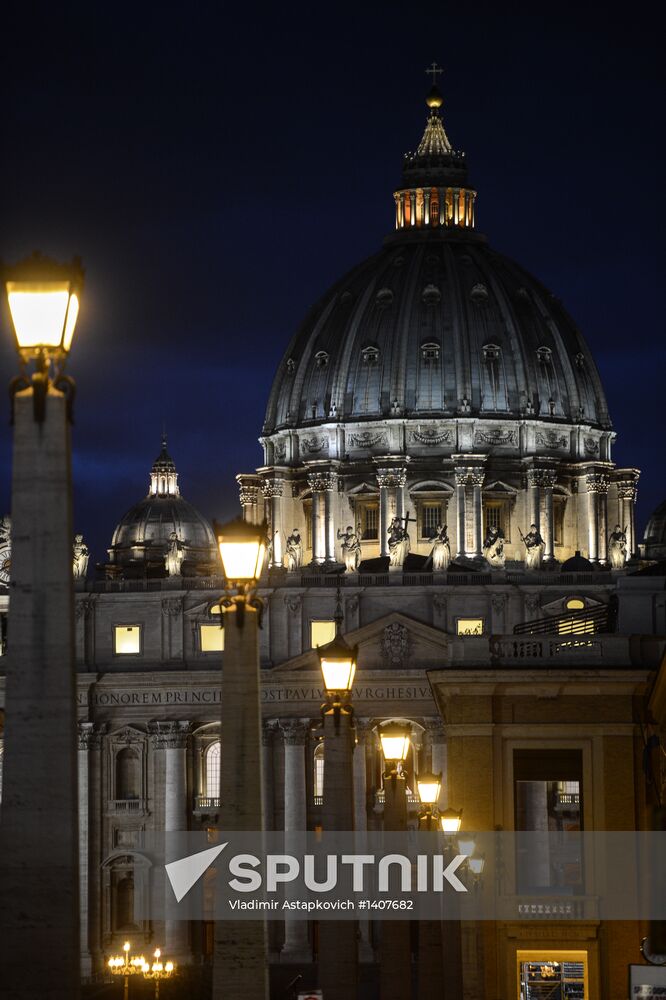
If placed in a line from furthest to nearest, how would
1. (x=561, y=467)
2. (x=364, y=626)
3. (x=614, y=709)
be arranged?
1. (x=561, y=467)
2. (x=364, y=626)
3. (x=614, y=709)

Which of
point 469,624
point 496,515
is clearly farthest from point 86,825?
point 496,515

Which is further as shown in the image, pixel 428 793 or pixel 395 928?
pixel 428 793

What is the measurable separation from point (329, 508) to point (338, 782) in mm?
121403

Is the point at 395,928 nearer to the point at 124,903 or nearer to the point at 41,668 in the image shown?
the point at 41,668

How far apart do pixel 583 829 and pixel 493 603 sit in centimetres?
7429

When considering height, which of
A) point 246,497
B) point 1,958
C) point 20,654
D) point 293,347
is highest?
point 293,347

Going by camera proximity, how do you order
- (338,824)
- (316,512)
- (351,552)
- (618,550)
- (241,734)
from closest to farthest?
(241,734) < (338,824) < (351,552) < (618,550) < (316,512)


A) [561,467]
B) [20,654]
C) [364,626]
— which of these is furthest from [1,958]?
[561,467]

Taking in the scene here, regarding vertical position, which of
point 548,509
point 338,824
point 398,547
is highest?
point 548,509

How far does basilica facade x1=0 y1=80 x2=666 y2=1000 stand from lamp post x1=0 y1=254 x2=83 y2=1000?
2595 centimetres

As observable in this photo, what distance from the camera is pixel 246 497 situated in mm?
157000

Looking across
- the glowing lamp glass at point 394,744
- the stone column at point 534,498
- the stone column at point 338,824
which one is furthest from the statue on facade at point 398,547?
the stone column at point 338,824

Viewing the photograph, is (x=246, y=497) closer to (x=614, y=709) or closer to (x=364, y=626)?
(x=364, y=626)

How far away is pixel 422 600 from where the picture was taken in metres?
122
